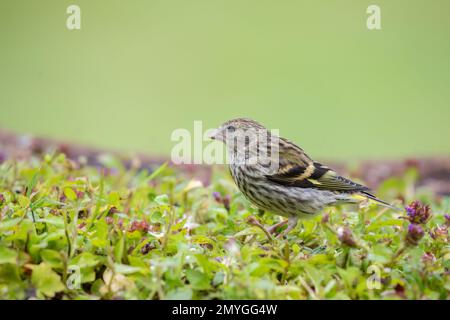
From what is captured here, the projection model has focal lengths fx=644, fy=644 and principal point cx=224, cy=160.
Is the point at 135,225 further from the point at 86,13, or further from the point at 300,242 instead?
the point at 86,13

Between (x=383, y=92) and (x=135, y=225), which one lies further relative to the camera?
(x=383, y=92)

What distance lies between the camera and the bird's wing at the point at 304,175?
4.67m

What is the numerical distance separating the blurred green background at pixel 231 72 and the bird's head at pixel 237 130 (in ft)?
17.9

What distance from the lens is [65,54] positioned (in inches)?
584

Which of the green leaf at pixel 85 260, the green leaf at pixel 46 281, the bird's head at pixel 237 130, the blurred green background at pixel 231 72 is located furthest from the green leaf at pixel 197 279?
the blurred green background at pixel 231 72

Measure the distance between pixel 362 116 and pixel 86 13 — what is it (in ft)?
26.5

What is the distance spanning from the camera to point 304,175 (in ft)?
15.6

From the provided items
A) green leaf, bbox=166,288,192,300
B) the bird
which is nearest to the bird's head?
the bird

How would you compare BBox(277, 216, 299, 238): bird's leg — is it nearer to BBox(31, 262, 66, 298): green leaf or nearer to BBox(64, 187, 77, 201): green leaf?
BBox(64, 187, 77, 201): green leaf

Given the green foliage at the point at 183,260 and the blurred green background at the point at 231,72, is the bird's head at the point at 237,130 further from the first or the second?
the blurred green background at the point at 231,72

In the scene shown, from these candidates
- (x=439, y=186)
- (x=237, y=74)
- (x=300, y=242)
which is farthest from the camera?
(x=237, y=74)

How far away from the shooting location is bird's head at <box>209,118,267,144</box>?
4.95 m
